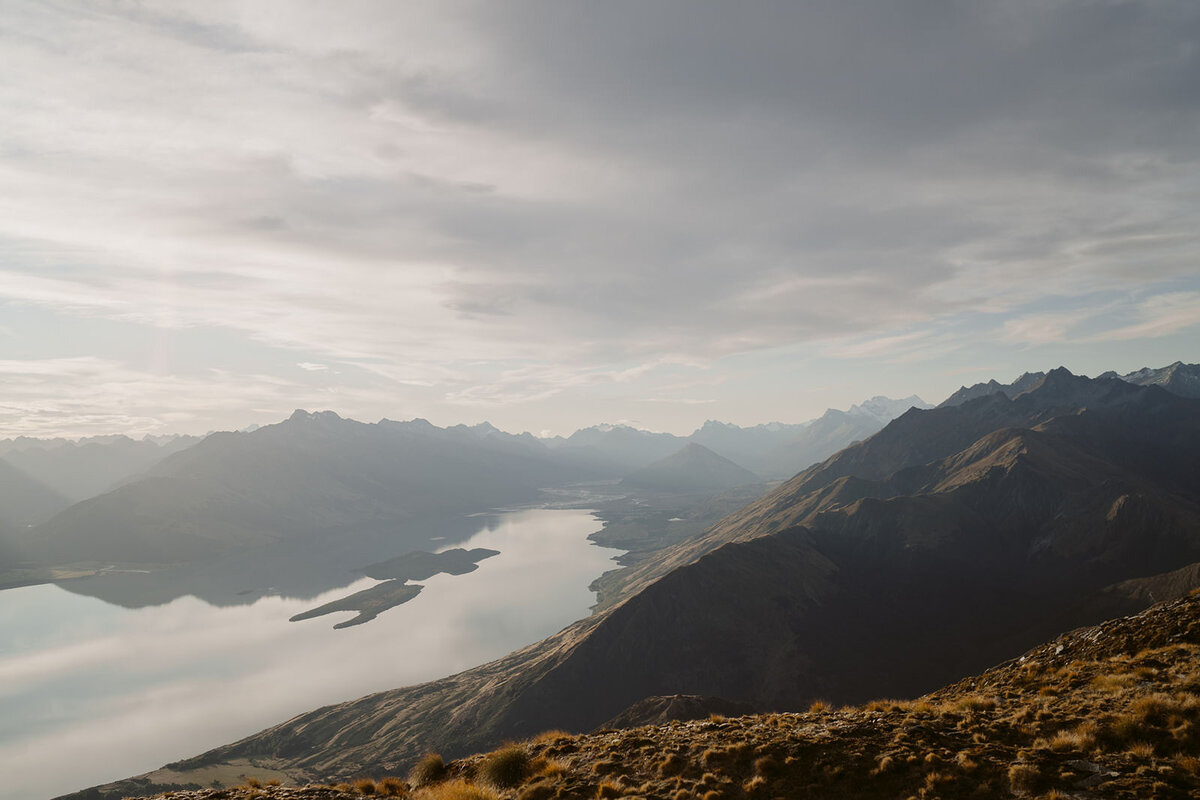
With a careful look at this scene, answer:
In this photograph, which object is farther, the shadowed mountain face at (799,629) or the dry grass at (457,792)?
the shadowed mountain face at (799,629)

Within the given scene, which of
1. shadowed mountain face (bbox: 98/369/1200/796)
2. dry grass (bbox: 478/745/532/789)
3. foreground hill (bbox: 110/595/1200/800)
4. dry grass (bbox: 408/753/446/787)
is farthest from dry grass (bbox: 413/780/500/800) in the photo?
shadowed mountain face (bbox: 98/369/1200/796)

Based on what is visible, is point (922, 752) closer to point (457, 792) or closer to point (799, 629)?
point (457, 792)

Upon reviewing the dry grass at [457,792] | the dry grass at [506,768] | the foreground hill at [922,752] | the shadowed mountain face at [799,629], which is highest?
the dry grass at [457,792]

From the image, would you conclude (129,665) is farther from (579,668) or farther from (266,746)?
(579,668)

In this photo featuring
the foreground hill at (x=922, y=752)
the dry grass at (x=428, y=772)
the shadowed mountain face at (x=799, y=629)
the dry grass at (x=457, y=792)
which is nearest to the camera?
the foreground hill at (x=922, y=752)

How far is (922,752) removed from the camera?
60.2ft

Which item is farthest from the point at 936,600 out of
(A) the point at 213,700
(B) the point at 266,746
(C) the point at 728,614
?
(A) the point at 213,700

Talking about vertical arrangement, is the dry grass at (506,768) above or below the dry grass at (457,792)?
below

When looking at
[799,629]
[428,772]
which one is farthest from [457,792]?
[799,629]

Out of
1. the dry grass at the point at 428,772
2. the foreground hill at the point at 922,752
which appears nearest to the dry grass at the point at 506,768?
the foreground hill at the point at 922,752

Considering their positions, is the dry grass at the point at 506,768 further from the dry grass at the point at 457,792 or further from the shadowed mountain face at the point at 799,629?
the shadowed mountain face at the point at 799,629

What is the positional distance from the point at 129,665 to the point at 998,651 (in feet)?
931

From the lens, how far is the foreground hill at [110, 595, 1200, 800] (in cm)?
1638

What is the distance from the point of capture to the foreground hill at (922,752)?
53.7ft
